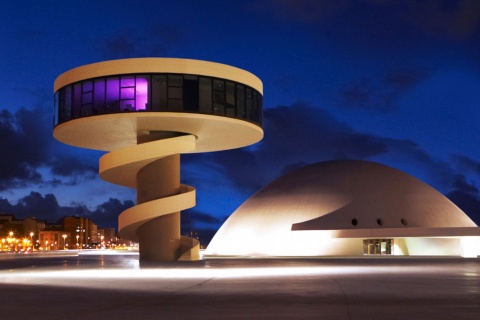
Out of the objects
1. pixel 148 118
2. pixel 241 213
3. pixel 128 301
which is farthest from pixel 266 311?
pixel 241 213

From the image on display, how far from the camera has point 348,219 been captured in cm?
7119

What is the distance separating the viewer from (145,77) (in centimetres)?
4838

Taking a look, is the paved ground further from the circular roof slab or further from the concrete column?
the concrete column

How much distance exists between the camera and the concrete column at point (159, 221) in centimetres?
5084

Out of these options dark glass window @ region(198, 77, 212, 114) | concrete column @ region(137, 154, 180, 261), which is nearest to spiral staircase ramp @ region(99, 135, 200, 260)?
concrete column @ region(137, 154, 180, 261)

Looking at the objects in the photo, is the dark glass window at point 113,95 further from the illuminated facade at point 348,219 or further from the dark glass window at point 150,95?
the illuminated facade at point 348,219

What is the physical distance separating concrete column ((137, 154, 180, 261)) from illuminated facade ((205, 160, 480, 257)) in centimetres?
2224

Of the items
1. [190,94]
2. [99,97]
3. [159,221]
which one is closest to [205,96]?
[190,94]

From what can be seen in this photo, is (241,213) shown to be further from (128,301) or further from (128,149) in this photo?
(128,301)

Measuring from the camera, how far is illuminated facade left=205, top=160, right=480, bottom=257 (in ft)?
227

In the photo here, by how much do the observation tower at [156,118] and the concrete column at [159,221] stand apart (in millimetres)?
71

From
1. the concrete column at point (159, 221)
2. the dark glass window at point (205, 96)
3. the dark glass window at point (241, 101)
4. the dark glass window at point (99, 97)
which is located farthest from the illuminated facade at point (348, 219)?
the dark glass window at point (99, 97)

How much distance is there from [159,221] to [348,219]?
26324 millimetres

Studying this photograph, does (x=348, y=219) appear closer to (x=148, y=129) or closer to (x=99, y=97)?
(x=148, y=129)
